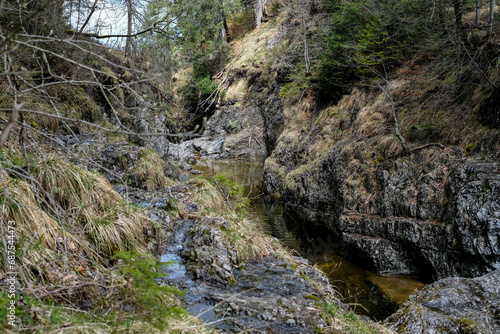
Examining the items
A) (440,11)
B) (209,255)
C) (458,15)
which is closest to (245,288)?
(209,255)

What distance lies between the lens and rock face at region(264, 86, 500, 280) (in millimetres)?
5555

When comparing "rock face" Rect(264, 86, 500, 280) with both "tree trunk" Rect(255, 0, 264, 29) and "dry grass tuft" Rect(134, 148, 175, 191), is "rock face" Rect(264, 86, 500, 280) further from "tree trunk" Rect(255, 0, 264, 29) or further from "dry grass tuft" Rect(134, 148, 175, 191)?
"tree trunk" Rect(255, 0, 264, 29)

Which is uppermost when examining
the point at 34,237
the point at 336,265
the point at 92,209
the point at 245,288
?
the point at 34,237

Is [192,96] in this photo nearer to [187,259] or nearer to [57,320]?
[187,259]

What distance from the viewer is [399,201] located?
280 inches

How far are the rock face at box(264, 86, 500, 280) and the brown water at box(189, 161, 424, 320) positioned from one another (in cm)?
32

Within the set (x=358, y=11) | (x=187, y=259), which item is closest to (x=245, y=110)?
(x=358, y=11)

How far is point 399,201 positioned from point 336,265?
2.13 meters

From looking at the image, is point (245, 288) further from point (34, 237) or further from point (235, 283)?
point (34, 237)

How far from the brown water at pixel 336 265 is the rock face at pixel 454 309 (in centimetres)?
63

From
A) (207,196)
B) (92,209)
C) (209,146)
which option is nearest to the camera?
(92,209)

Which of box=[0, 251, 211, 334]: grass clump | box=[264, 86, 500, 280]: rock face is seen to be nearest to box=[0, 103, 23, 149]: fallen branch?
box=[0, 251, 211, 334]: grass clump

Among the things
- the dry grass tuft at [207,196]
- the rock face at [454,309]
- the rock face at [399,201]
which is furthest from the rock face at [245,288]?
the rock face at [399,201]

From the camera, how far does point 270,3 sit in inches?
1115
